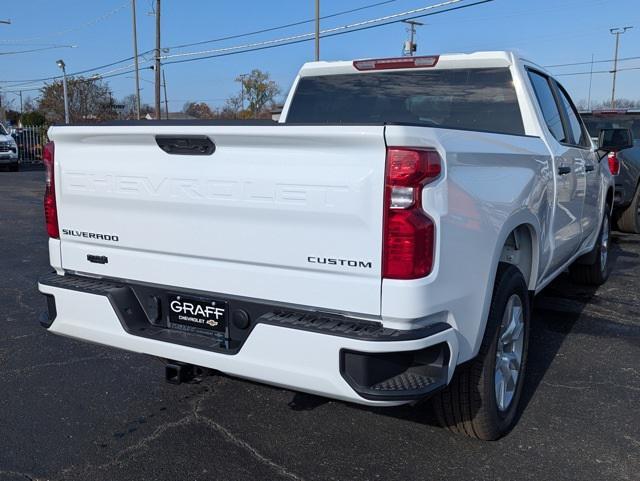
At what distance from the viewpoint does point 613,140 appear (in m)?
5.48

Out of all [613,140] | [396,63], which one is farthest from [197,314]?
[613,140]

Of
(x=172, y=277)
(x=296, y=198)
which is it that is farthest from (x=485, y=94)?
(x=172, y=277)

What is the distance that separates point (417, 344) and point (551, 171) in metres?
1.99

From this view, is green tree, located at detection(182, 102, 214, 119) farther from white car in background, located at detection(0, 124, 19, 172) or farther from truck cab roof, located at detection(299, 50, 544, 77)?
truck cab roof, located at detection(299, 50, 544, 77)

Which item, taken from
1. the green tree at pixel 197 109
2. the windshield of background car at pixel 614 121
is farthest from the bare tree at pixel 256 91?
the windshield of background car at pixel 614 121

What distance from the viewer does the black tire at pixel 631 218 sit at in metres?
9.59

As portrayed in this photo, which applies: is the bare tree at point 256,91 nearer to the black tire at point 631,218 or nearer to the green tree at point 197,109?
the green tree at point 197,109

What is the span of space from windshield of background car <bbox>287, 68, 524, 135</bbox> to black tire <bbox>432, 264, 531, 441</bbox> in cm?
133

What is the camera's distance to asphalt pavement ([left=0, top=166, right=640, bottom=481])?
306 cm

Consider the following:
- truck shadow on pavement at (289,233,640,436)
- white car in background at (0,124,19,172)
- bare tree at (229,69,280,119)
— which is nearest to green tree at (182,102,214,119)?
bare tree at (229,69,280,119)

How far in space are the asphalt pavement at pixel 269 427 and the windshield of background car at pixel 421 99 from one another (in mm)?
1753

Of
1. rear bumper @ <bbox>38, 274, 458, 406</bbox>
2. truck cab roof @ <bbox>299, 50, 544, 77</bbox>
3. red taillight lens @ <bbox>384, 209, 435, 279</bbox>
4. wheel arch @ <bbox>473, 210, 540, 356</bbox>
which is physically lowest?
rear bumper @ <bbox>38, 274, 458, 406</bbox>

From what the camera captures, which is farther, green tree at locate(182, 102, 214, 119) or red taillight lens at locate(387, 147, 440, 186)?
green tree at locate(182, 102, 214, 119)

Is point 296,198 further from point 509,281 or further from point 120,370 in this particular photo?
point 120,370
